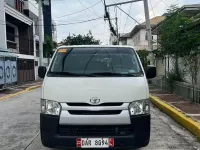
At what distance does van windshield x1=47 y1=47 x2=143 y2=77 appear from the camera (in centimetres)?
508

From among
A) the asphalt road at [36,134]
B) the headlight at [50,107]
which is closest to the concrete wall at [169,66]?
the asphalt road at [36,134]

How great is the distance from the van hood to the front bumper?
33 centimetres

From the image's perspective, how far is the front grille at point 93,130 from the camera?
4355mm

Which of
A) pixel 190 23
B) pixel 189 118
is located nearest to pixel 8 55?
pixel 190 23

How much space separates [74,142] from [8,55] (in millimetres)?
15195

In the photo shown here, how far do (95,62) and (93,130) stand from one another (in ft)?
4.71

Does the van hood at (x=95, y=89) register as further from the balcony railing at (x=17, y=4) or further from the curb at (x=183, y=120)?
the balcony railing at (x=17, y=4)

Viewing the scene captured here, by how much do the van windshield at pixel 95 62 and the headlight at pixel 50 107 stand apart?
0.66m

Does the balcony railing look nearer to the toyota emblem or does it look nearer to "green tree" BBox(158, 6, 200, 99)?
"green tree" BBox(158, 6, 200, 99)

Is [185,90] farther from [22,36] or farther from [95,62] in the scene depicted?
[22,36]

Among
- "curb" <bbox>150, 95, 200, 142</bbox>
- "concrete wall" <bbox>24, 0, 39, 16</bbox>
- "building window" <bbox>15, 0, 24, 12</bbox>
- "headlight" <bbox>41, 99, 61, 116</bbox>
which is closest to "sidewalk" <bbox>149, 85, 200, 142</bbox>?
"curb" <bbox>150, 95, 200, 142</bbox>

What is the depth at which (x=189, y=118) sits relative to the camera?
24.1 feet

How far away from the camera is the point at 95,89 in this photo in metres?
4.47

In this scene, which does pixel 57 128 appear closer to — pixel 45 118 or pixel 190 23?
pixel 45 118
